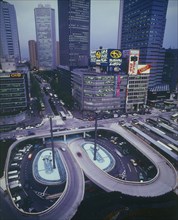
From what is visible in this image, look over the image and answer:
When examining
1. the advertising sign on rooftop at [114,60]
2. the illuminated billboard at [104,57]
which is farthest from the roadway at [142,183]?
the illuminated billboard at [104,57]

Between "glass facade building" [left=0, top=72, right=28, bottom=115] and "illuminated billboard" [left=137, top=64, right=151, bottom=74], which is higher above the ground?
"illuminated billboard" [left=137, top=64, right=151, bottom=74]

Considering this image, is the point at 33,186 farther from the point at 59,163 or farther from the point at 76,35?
the point at 76,35

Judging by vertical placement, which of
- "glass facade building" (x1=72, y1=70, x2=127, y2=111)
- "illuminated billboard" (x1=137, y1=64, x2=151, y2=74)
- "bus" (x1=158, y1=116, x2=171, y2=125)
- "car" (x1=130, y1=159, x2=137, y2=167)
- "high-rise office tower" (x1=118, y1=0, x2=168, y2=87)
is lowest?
"car" (x1=130, y1=159, x2=137, y2=167)

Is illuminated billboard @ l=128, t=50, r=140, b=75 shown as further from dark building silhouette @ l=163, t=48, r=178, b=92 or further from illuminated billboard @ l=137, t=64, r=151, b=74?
dark building silhouette @ l=163, t=48, r=178, b=92

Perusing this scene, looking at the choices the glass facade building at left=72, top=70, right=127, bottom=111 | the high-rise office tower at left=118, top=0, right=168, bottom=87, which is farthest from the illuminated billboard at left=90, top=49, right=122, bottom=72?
the high-rise office tower at left=118, top=0, right=168, bottom=87

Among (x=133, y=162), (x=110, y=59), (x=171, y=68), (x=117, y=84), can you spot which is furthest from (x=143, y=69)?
(x=133, y=162)

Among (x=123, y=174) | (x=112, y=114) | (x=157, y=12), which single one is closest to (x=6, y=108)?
(x=112, y=114)

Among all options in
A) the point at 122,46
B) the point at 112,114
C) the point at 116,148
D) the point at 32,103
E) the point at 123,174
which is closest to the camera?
the point at 123,174
